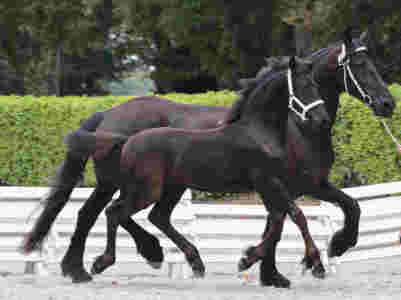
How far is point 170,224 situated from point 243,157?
42.5 inches

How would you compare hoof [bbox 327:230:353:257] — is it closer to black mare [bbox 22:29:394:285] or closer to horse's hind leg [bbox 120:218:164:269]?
black mare [bbox 22:29:394:285]

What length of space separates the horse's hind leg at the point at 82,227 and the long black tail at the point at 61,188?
0.75ft

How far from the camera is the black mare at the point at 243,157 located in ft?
23.1

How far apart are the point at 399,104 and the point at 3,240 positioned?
7.36 meters

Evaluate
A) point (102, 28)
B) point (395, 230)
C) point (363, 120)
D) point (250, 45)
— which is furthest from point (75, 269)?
point (102, 28)

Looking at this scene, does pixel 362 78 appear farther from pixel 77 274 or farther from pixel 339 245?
pixel 77 274

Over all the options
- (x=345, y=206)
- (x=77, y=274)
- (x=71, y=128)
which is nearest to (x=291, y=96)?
(x=345, y=206)

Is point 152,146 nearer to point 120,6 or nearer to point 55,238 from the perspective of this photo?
point 55,238

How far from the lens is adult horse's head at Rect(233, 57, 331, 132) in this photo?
7.07m

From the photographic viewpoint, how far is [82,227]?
318 inches

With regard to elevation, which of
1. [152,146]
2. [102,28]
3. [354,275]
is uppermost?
[152,146]

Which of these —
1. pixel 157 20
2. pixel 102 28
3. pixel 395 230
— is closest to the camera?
pixel 395 230

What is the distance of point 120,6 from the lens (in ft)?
76.7

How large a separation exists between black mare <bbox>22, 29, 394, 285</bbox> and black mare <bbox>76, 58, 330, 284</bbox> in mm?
267
